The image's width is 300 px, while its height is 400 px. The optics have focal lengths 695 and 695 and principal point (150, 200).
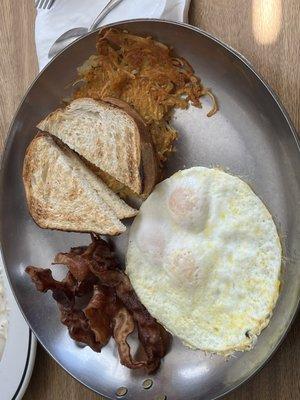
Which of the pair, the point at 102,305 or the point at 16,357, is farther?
the point at 16,357

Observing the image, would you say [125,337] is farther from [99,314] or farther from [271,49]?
[271,49]

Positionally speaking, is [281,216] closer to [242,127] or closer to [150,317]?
[242,127]

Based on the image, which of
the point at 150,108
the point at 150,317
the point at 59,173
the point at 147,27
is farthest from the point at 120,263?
the point at 147,27

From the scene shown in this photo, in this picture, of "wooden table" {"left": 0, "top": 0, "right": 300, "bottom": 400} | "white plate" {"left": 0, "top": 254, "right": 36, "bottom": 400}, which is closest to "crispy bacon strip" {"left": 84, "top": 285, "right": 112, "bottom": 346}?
"white plate" {"left": 0, "top": 254, "right": 36, "bottom": 400}

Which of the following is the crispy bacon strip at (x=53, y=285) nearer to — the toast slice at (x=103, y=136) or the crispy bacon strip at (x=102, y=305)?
the crispy bacon strip at (x=102, y=305)

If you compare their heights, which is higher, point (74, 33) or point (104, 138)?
point (74, 33)

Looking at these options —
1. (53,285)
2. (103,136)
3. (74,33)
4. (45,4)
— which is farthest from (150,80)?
(53,285)

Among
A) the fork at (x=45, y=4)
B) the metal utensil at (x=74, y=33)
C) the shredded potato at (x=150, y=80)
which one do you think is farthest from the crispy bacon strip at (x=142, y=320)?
the fork at (x=45, y=4)

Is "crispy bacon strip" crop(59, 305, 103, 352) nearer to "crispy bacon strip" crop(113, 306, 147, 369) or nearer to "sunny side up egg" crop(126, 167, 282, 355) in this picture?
"crispy bacon strip" crop(113, 306, 147, 369)
